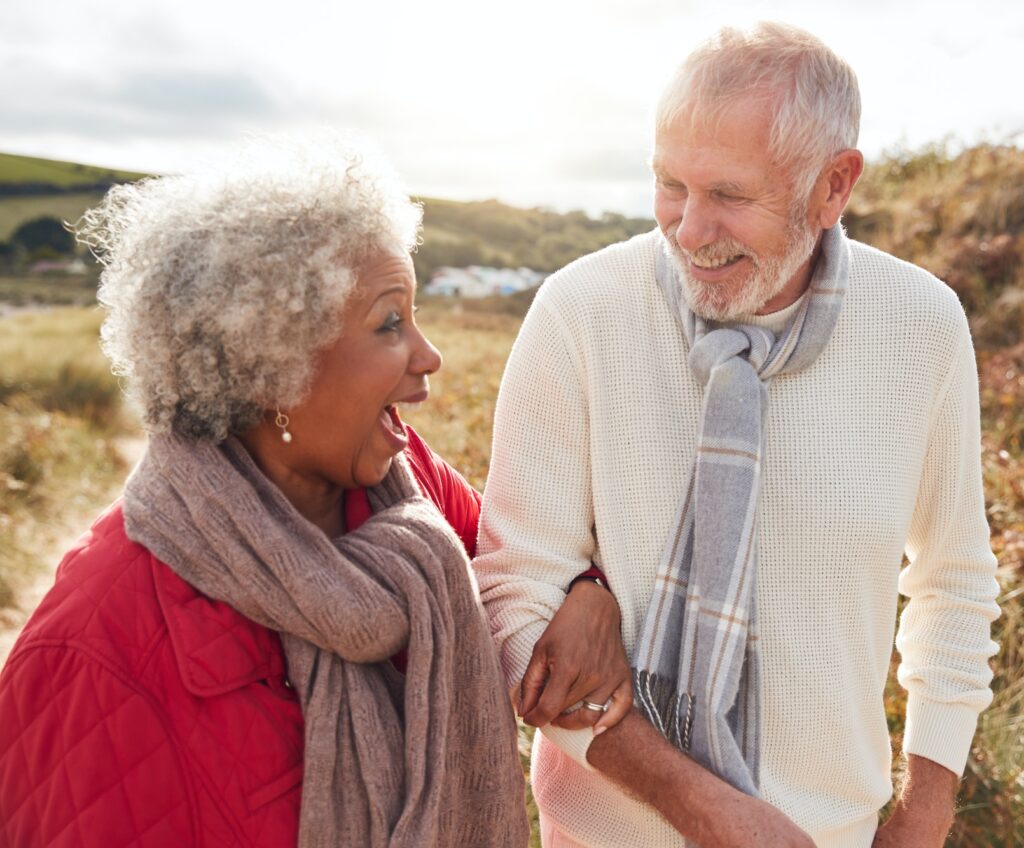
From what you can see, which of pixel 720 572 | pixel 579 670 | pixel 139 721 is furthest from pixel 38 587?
pixel 720 572

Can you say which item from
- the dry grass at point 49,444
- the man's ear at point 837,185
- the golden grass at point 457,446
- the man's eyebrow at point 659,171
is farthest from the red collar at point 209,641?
the dry grass at point 49,444

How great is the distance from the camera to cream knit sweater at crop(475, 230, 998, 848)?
2006 millimetres

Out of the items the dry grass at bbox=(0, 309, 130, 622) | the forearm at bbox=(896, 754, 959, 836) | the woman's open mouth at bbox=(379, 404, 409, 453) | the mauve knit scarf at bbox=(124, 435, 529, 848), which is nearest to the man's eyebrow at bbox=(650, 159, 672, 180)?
the woman's open mouth at bbox=(379, 404, 409, 453)

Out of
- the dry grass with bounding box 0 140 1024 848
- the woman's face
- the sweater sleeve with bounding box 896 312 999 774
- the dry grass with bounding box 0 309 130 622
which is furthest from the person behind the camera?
the dry grass with bounding box 0 309 130 622

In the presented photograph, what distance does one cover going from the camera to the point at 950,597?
223 centimetres

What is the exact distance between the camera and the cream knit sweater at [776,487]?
2006 mm

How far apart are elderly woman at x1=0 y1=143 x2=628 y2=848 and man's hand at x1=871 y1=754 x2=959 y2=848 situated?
78 cm

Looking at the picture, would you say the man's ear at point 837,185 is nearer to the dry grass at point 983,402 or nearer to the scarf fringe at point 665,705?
the scarf fringe at point 665,705

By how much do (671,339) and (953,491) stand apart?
701mm

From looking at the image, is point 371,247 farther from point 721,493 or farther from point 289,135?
point 721,493

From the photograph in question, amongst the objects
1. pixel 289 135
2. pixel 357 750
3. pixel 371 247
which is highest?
pixel 289 135

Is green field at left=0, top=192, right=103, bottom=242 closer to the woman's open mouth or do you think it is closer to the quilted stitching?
the woman's open mouth

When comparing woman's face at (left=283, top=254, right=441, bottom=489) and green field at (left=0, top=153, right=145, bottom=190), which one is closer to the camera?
woman's face at (left=283, top=254, right=441, bottom=489)

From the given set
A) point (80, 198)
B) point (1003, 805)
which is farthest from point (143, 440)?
point (80, 198)
